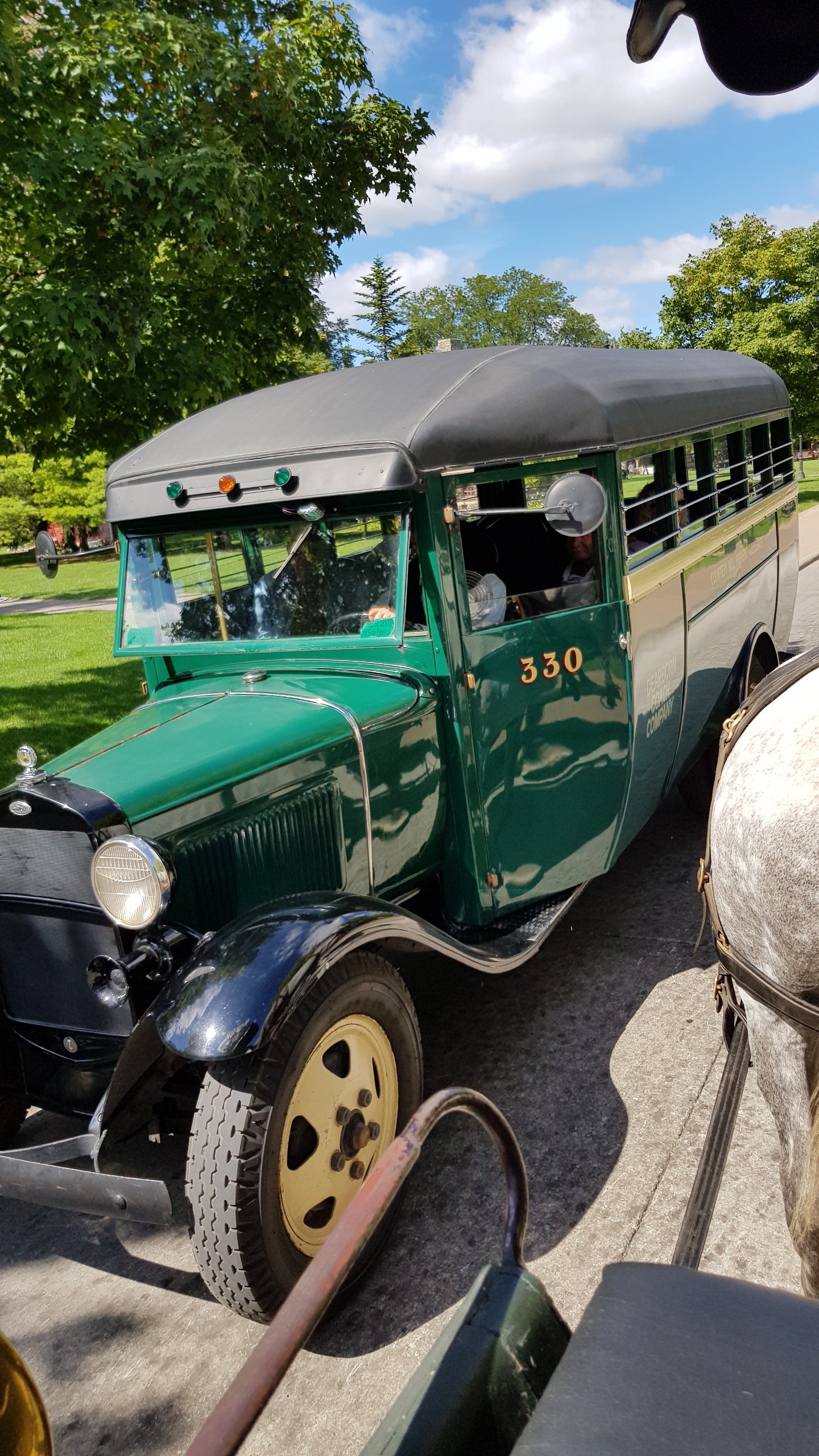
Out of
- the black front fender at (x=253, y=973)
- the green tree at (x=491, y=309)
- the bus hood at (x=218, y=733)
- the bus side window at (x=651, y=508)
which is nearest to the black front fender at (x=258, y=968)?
the black front fender at (x=253, y=973)

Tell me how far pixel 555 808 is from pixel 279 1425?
2.20 m

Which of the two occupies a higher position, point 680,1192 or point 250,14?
point 250,14

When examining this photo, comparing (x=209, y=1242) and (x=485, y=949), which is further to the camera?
(x=485, y=949)

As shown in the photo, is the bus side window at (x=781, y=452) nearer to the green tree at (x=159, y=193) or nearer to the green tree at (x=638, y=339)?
the green tree at (x=159, y=193)

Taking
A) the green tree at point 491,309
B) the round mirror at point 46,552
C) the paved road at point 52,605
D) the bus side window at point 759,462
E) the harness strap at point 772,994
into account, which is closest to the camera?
the harness strap at point 772,994

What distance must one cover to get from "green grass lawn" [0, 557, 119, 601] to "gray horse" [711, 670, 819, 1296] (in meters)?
19.9

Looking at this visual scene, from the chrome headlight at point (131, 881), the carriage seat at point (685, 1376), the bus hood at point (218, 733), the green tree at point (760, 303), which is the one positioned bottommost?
the carriage seat at point (685, 1376)

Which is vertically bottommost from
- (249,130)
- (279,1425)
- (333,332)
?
(279,1425)

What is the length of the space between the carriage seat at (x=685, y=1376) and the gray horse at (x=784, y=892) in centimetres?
88

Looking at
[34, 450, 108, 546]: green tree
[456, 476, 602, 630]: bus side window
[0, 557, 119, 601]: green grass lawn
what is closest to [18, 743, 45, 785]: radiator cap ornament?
[456, 476, 602, 630]: bus side window

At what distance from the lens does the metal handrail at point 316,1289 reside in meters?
1.05

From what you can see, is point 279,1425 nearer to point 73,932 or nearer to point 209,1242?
point 209,1242

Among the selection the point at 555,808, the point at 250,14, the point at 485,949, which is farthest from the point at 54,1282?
the point at 250,14

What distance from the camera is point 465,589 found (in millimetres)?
3520
